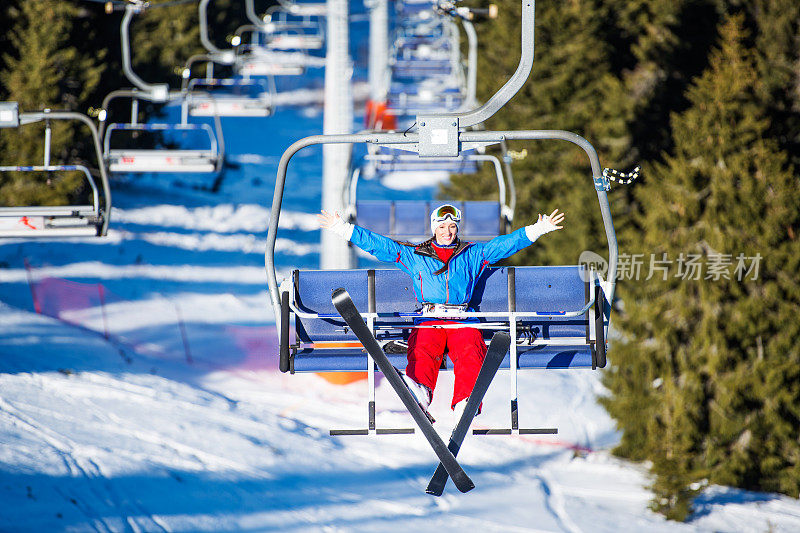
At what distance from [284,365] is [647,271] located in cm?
1056

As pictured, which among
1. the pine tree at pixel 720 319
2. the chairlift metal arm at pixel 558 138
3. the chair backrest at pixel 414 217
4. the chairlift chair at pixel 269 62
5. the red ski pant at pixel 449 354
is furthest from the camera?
the chairlift chair at pixel 269 62

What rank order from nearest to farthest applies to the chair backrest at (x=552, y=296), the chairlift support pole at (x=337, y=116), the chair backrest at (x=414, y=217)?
the chair backrest at (x=552, y=296)
the chair backrest at (x=414, y=217)
the chairlift support pole at (x=337, y=116)

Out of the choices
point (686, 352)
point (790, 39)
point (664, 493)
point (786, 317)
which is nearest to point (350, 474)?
point (664, 493)

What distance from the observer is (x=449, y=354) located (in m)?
5.14

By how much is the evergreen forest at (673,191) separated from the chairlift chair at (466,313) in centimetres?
→ 680

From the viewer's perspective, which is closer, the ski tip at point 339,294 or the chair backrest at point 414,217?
the ski tip at point 339,294

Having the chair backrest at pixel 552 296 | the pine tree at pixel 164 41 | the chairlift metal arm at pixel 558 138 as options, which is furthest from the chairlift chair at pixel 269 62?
the chairlift metal arm at pixel 558 138

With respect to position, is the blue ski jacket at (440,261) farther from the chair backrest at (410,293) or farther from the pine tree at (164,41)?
the pine tree at (164,41)

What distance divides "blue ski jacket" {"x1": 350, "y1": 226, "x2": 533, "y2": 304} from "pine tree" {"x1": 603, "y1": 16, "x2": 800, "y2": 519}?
8418 mm

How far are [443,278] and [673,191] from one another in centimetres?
980

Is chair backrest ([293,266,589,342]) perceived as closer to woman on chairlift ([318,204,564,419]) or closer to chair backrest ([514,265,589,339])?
chair backrest ([514,265,589,339])

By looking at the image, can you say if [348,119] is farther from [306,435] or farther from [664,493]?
[664,493]

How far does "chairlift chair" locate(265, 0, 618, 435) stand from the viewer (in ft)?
14.9

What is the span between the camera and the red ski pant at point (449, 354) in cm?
496
